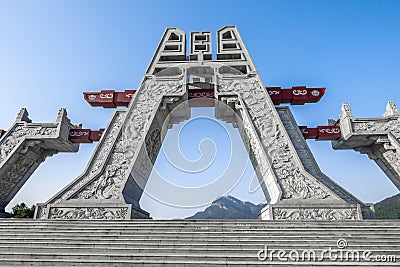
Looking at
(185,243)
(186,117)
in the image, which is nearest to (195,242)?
(185,243)

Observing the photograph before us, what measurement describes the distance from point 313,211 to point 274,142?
218 cm

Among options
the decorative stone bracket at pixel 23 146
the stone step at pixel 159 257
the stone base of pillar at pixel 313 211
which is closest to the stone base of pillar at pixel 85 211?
the stone step at pixel 159 257

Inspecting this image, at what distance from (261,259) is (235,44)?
8052mm

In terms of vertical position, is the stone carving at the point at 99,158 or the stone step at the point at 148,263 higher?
the stone carving at the point at 99,158

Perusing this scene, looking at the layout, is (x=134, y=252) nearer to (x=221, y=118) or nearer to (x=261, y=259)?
(x=261, y=259)

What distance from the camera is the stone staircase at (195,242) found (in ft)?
11.5

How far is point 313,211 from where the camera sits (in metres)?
6.29

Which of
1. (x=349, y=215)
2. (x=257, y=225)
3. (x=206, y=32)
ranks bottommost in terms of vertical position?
(x=257, y=225)

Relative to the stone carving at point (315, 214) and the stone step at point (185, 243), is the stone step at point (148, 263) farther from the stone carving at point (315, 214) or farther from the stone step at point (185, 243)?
the stone carving at point (315, 214)

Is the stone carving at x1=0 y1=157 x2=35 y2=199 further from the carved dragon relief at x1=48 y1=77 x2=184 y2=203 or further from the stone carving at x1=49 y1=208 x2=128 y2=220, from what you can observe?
the stone carving at x1=49 y1=208 x2=128 y2=220

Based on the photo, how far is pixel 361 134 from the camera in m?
8.19

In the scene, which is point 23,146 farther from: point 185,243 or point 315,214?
point 315,214

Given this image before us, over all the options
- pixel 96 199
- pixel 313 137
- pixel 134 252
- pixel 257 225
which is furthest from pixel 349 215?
pixel 96 199

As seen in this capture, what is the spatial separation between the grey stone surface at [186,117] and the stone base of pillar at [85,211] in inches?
0.9
